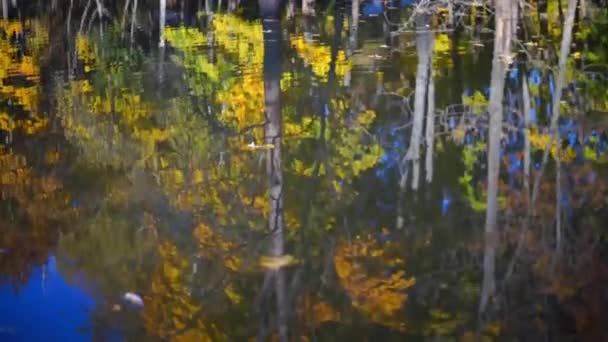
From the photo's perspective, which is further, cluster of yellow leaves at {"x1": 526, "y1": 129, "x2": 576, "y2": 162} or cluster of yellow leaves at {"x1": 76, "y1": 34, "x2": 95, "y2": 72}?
cluster of yellow leaves at {"x1": 76, "y1": 34, "x2": 95, "y2": 72}

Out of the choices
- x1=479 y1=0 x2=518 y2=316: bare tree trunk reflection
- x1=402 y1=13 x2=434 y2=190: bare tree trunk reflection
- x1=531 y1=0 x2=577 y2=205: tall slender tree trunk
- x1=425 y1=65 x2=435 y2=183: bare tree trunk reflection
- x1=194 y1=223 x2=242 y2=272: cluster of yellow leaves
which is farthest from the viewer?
x1=402 y1=13 x2=434 y2=190: bare tree trunk reflection

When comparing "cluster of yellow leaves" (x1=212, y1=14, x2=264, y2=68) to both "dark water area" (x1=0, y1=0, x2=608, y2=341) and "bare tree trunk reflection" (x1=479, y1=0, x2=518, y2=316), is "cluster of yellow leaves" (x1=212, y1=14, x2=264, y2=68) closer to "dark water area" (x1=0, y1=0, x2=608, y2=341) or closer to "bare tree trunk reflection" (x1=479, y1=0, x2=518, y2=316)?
"dark water area" (x1=0, y1=0, x2=608, y2=341)

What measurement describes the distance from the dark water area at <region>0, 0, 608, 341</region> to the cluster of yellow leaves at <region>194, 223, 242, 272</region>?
0.9 inches

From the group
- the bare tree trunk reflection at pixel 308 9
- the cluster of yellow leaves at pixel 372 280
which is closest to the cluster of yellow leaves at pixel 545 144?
the cluster of yellow leaves at pixel 372 280

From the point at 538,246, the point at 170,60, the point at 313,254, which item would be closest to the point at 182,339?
the point at 313,254

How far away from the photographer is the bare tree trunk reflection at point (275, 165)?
4.99m

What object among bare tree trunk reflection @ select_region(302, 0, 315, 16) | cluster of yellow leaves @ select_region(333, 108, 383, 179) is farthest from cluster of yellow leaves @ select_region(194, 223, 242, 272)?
bare tree trunk reflection @ select_region(302, 0, 315, 16)

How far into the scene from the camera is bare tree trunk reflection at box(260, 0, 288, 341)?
4992mm

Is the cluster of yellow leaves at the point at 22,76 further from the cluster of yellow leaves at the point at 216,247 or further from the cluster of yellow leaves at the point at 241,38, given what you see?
the cluster of yellow leaves at the point at 216,247

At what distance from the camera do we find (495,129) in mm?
8859

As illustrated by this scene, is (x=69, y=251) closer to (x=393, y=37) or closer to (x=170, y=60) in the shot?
(x=170, y=60)

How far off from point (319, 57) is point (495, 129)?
6.07m

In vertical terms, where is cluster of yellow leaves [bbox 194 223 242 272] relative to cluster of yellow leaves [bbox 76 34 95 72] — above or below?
below

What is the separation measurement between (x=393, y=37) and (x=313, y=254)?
12.6 meters
